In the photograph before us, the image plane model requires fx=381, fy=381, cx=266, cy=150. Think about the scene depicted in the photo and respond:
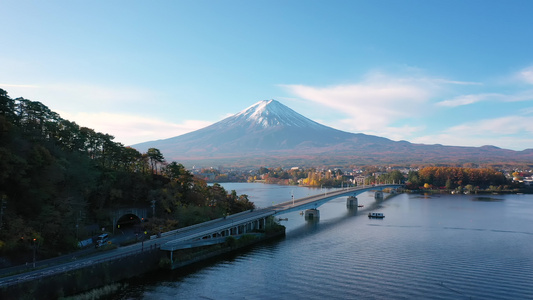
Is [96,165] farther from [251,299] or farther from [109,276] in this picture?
[251,299]

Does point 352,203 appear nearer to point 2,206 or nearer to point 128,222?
point 128,222

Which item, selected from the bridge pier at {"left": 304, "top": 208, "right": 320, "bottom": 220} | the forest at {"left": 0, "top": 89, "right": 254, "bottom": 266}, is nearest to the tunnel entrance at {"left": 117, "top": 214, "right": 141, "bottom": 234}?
the forest at {"left": 0, "top": 89, "right": 254, "bottom": 266}

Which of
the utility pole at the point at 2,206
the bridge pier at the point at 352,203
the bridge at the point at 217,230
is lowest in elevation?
the bridge pier at the point at 352,203

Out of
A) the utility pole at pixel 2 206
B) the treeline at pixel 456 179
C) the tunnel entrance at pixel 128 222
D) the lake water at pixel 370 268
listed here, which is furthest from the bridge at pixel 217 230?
the treeline at pixel 456 179

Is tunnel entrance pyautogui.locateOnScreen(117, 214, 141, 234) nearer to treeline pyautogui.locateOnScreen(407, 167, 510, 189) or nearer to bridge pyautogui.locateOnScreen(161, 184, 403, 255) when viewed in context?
bridge pyautogui.locateOnScreen(161, 184, 403, 255)

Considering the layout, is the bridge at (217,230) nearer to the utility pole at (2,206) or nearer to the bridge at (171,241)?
the bridge at (171,241)
